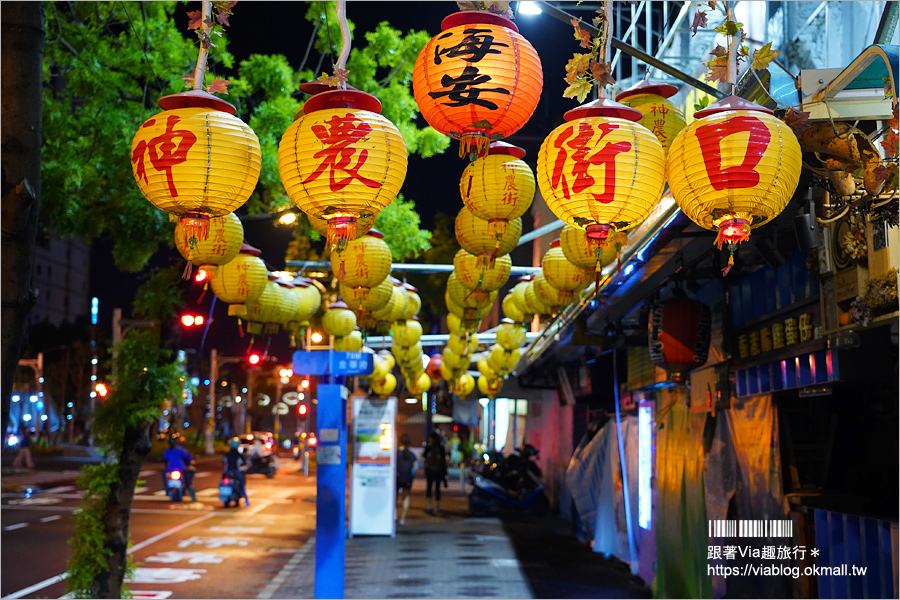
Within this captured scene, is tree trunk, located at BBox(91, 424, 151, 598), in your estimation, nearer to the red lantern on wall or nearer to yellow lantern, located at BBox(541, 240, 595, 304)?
yellow lantern, located at BBox(541, 240, 595, 304)

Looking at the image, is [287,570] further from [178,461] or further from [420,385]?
[178,461]

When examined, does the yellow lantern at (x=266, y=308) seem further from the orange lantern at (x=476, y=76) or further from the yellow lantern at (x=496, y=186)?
the orange lantern at (x=476, y=76)

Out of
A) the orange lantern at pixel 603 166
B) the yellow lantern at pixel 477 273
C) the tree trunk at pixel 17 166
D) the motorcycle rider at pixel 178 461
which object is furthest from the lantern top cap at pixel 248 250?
the motorcycle rider at pixel 178 461

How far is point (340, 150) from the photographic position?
407 centimetres

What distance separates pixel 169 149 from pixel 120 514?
6821 mm

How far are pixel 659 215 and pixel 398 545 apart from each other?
12485 mm

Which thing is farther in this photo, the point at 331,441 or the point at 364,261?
the point at 331,441

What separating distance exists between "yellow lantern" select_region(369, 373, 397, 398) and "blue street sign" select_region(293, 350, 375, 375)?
24.0 ft

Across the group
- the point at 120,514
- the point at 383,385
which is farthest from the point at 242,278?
the point at 383,385

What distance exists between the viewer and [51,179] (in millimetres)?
9570

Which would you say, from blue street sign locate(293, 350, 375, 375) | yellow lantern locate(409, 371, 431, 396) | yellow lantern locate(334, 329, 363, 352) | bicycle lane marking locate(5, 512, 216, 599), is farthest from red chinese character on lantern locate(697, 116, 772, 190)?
yellow lantern locate(409, 371, 431, 396)

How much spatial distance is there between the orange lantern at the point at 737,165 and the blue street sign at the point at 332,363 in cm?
845

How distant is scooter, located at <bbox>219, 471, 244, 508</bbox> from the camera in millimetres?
22969

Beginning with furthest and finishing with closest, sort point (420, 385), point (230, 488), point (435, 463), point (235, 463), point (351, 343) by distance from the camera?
point (235, 463), point (230, 488), point (420, 385), point (435, 463), point (351, 343)
